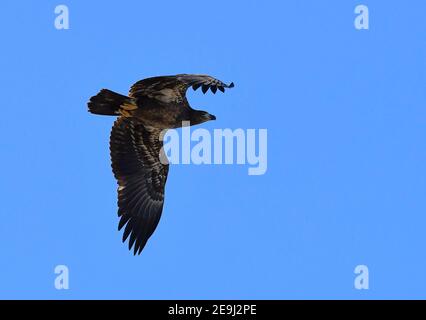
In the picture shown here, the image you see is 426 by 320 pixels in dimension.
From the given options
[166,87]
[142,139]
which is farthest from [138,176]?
[166,87]

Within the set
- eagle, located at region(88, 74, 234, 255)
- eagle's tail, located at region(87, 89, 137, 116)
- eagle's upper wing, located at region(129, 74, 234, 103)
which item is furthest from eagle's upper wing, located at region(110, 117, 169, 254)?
eagle's upper wing, located at region(129, 74, 234, 103)

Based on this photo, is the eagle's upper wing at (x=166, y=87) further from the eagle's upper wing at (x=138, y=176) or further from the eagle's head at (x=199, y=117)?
the eagle's upper wing at (x=138, y=176)

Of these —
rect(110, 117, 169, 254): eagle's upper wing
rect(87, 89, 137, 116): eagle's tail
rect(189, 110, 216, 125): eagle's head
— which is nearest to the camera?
rect(87, 89, 137, 116): eagle's tail

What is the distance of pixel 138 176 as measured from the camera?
53.7 ft

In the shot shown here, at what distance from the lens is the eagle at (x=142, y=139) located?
1525cm

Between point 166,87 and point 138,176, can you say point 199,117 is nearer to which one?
point 166,87

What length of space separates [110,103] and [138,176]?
150 cm

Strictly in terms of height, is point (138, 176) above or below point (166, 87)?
below

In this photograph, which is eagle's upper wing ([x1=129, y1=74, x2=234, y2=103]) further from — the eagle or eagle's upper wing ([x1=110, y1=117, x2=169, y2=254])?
eagle's upper wing ([x1=110, y1=117, x2=169, y2=254])

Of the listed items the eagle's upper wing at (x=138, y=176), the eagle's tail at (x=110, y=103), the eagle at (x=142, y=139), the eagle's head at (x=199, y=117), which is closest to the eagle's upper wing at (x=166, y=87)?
the eagle at (x=142, y=139)

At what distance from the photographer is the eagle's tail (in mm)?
15234
